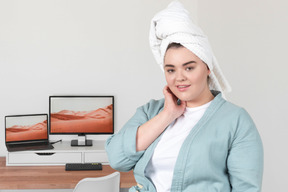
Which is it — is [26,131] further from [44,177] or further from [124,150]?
[124,150]

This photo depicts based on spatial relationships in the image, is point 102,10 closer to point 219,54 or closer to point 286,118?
point 219,54

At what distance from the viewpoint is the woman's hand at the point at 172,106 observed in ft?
4.38

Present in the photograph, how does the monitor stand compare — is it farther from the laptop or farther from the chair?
the chair

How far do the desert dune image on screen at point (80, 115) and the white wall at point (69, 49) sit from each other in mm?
105

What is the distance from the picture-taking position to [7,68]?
3689mm

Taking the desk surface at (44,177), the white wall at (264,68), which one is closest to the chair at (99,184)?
the desk surface at (44,177)

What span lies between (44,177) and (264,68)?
5.91 feet

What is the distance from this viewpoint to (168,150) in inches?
51.9

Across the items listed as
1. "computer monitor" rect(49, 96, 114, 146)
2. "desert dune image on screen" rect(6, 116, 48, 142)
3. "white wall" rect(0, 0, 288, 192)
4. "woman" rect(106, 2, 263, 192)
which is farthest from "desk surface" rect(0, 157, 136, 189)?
"woman" rect(106, 2, 263, 192)

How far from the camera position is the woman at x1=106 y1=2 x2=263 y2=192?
121 centimetres

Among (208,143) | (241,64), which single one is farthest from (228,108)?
(241,64)

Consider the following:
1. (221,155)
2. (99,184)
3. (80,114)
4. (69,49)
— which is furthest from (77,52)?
(221,155)

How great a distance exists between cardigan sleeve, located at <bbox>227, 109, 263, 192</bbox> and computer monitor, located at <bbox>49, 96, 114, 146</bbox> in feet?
8.32

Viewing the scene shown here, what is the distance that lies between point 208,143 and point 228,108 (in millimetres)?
133
